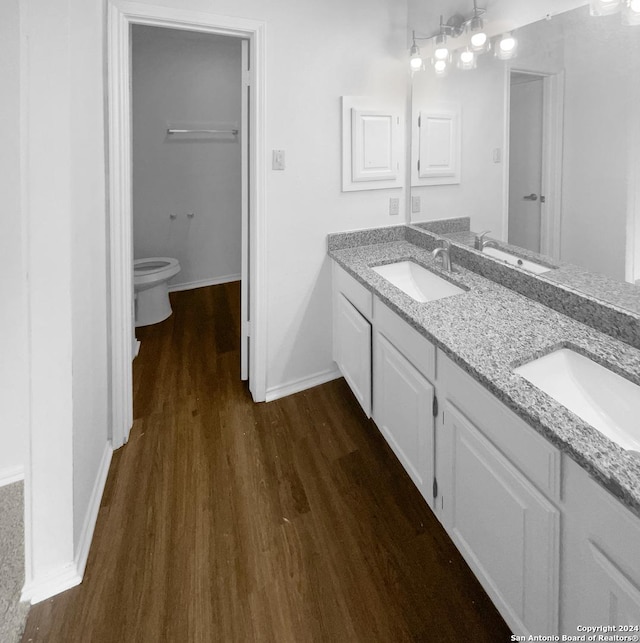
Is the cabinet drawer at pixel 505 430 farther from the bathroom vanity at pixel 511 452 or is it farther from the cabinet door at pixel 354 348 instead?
the cabinet door at pixel 354 348

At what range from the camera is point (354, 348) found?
2111 millimetres

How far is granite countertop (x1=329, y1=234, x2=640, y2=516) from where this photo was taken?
739mm

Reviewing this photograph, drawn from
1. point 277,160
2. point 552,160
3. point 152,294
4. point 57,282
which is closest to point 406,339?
point 552,160

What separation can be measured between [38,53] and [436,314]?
136 centimetres

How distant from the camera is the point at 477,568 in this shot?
115 centimetres

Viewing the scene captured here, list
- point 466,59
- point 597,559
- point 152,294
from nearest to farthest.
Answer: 1. point 597,559
2. point 466,59
3. point 152,294

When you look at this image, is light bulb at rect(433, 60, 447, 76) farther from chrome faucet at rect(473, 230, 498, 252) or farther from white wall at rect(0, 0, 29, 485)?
white wall at rect(0, 0, 29, 485)

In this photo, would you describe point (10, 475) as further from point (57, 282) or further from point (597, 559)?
point (597, 559)

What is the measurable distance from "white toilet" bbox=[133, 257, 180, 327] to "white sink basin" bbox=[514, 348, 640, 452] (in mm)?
2992

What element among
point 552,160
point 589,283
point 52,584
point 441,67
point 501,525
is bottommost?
point 52,584

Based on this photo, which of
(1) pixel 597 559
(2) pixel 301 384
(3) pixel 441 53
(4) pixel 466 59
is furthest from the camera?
(2) pixel 301 384

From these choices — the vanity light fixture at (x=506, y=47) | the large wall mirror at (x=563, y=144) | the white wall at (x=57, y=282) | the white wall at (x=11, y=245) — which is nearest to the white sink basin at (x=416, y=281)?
the large wall mirror at (x=563, y=144)

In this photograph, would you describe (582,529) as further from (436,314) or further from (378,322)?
(378,322)

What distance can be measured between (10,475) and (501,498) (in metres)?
1.58
